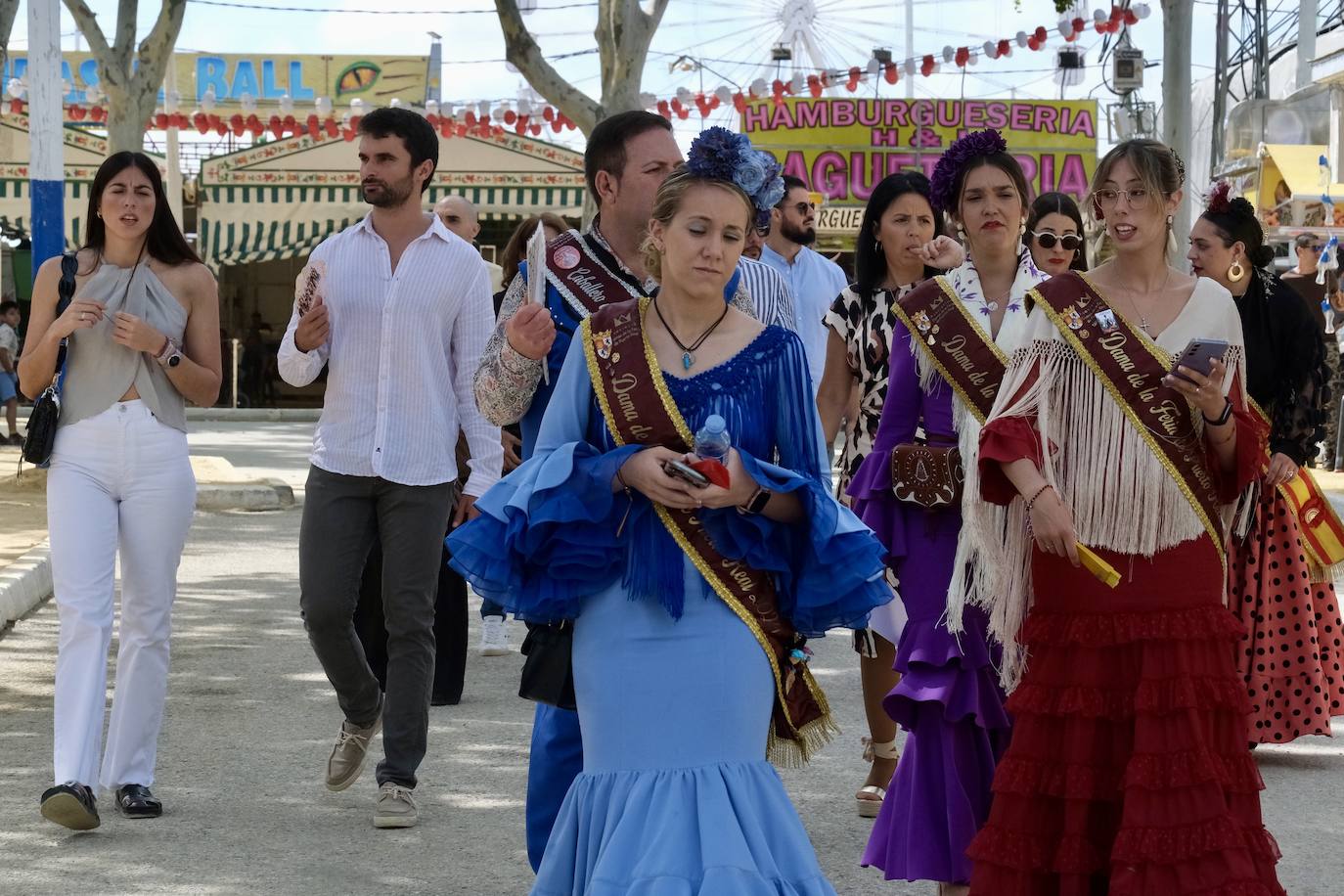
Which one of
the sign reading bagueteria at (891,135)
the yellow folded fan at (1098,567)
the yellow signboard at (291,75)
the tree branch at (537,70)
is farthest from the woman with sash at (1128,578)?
the yellow signboard at (291,75)

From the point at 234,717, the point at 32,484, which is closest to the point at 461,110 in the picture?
the point at 32,484

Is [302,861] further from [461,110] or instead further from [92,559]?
[461,110]

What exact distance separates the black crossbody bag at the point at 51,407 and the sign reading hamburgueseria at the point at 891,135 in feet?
96.5

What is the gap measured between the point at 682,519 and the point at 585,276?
0.97 m

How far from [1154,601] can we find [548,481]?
5.03 ft

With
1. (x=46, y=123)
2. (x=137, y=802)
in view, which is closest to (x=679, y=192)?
(x=137, y=802)

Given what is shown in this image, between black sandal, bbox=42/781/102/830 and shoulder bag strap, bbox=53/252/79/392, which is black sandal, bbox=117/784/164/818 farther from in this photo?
shoulder bag strap, bbox=53/252/79/392

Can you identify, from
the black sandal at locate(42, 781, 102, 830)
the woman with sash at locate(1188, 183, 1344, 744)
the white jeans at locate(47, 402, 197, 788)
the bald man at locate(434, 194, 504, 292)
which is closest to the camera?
the black sandal at locate(42, 781, 102, 830)

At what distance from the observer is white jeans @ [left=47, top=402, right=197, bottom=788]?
6.06 meters

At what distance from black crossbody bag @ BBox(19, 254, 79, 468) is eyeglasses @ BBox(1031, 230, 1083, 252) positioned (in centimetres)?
305

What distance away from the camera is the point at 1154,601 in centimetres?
469

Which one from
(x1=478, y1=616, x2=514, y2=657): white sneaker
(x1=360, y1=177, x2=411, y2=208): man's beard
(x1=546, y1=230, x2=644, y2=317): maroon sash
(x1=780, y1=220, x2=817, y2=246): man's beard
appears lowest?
(x1=478, y1=616, x2=514, y2=657): white sneaker

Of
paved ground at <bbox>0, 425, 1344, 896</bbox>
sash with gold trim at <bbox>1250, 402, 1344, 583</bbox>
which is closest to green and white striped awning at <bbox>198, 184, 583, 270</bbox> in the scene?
paved ground at <bbox>0, 425, 1344, 896</bbox>

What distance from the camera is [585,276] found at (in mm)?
4918
